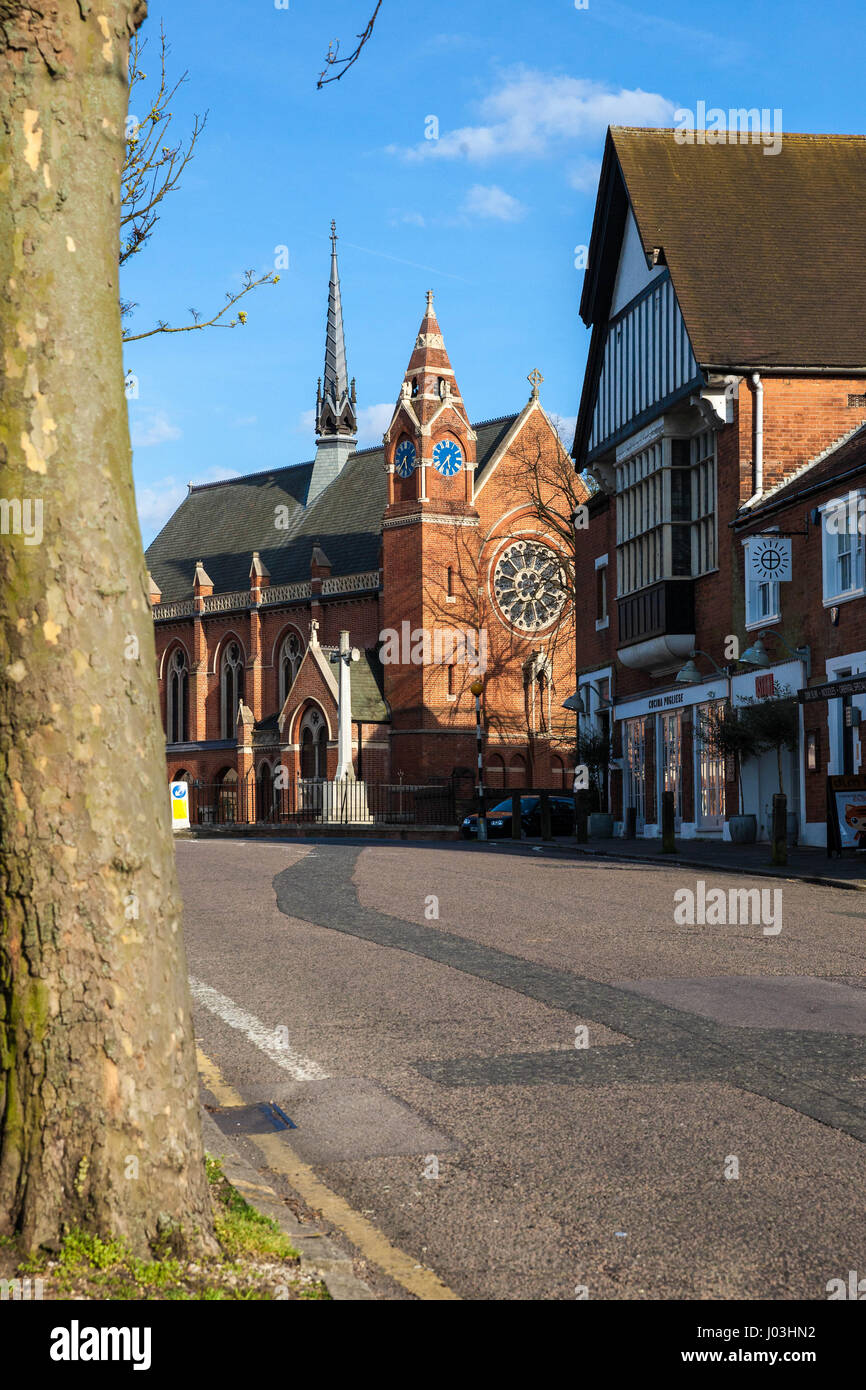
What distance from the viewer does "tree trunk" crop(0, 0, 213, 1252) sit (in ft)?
13.6

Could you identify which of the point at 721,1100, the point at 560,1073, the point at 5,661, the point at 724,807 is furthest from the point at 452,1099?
the point at 724,807

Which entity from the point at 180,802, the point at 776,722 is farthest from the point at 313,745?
the point at 776,722

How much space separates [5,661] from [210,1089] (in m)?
3.47

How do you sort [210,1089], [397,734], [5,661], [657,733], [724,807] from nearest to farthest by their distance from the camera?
[5,661] < [210,1089] < [724,807] < [657,733] < [397,734]

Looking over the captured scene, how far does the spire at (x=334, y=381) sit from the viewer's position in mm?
82500

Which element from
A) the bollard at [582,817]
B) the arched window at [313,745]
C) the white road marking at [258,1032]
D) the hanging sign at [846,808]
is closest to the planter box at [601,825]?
the bollard at [582,817]

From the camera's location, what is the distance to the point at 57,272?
4.41 m

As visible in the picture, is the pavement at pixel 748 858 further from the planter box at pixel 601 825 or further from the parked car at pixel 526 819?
the parked car at pixel 526 819

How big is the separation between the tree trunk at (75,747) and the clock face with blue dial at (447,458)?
61098 mm

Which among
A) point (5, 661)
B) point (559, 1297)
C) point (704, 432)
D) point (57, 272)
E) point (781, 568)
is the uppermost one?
point (704, 432)

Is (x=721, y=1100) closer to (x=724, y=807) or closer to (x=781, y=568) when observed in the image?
(x=781, y=568)

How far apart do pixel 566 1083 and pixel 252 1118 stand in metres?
1.44

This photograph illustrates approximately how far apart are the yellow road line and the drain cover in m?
0.09

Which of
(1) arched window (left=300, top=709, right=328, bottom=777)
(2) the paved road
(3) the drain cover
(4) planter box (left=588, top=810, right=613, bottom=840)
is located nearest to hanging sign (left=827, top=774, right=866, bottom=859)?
(2) the paved road
